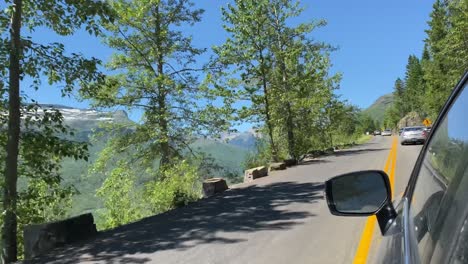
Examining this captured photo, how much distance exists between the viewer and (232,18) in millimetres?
27875

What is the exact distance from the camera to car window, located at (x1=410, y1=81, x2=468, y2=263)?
1.49m

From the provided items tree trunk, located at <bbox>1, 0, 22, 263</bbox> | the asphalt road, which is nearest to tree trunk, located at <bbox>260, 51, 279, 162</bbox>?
the asphalt road

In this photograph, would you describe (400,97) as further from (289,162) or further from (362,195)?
(362,195)

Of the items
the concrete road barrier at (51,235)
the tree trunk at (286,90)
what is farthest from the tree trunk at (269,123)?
the concrete road barrier at (51,235)

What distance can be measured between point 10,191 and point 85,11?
165 inches

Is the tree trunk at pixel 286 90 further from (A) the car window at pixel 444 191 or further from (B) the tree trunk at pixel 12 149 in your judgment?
(A) the car window at pixel 444 191

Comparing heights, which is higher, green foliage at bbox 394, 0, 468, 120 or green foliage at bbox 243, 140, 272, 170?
green foliage at bbox 394, 0, 468, 120

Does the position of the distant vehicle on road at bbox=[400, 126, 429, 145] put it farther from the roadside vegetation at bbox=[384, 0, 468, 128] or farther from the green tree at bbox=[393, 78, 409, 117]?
the green tree at bbox=[393, 78, 409, 117]

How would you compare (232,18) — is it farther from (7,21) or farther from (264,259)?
(264,259)

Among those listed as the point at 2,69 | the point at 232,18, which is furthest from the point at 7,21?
the point at 232,18

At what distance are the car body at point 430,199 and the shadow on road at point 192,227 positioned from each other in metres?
4.83

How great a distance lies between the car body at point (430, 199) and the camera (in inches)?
60.1

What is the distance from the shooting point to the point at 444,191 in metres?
1.88

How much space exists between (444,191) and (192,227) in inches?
304
